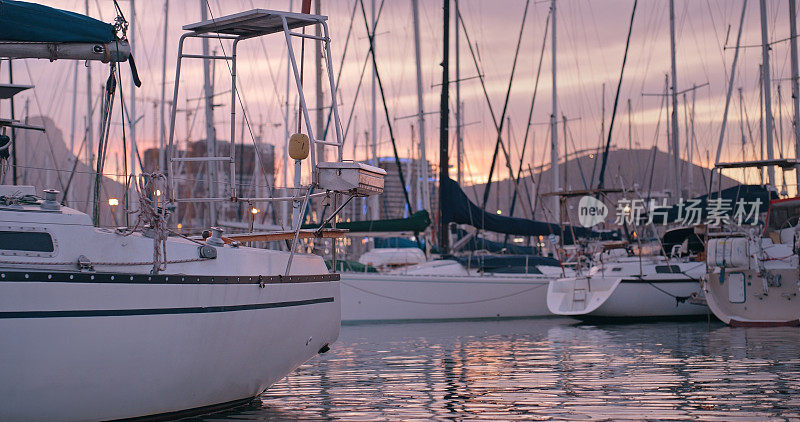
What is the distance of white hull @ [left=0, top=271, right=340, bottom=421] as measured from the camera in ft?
22.5

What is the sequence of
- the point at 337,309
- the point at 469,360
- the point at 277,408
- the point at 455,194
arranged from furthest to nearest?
the point at 455,194 < the point at 469,360 < the point at 337,309 < the point at 277,408

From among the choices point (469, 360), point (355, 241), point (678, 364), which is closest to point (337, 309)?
point (469, 360)

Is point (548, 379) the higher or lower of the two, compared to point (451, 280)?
lower

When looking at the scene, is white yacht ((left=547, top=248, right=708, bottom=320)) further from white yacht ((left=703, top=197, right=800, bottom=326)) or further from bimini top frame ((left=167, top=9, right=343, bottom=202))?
bimini top frame ((left=167, top=9, right=343, bottom=202))

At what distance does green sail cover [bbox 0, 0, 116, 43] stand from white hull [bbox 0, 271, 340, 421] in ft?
9.07

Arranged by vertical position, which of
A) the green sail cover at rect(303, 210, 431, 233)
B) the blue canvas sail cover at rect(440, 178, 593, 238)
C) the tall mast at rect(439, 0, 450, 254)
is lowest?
the green sail cover at rect(303, 210, 431, 233)

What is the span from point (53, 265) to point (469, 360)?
8.13 m

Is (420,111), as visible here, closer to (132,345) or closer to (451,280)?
(451,280)

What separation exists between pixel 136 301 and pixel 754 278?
1739cm

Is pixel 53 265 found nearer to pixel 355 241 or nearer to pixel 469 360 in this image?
pixel 469 360

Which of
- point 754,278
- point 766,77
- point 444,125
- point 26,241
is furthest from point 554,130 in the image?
point 26,241

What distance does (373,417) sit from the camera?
8.56m

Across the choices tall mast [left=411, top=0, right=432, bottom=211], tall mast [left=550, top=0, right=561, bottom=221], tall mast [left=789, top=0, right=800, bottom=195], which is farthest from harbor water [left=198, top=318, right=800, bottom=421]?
tall mast [left=550, top=0, right=561, bottom=221]

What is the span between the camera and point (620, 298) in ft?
77.0
